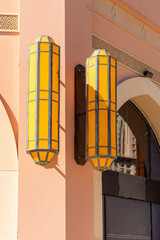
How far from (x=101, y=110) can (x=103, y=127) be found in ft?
0.90

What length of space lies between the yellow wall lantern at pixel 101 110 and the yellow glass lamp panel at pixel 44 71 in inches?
33.1

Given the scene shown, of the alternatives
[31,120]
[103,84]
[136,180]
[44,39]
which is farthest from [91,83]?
[136,180]

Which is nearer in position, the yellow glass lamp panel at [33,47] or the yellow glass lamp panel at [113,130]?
the yellow glass lamp panel at [33,47]

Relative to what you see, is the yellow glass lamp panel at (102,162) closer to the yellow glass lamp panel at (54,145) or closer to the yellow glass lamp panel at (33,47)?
the yellow glass lamp panel at (54,145)

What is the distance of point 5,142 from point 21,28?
1901mm

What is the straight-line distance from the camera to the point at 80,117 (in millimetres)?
9789

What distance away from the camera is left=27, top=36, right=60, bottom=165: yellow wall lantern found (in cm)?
891

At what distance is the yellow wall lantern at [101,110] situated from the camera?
9383 millimetres

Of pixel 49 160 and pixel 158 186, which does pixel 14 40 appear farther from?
pixel 158 186

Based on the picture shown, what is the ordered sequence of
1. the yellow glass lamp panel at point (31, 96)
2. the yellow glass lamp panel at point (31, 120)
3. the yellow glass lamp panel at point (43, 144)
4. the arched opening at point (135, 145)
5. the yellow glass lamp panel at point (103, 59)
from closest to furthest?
1. the yellow glass lamp panel at point (43, 144)
2. the yellow glass lamp panel at point (31, 120)
3. the yellow glass lamp panel at point (31, 96)
4. the yellow glass lamp panel at point (103, 59)
5. the arched opening at point (135, 145)

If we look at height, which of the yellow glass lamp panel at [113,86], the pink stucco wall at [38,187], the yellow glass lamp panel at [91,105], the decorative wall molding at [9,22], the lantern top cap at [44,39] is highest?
the decorative wall molding at [9,22]

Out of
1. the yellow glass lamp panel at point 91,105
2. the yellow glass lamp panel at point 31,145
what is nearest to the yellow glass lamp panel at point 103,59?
the yellow glass lamp panel at point 91,105

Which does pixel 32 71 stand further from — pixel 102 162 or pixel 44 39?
pixel 102 162

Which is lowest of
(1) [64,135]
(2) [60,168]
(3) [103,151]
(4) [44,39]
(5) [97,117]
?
(2) [60,168]
